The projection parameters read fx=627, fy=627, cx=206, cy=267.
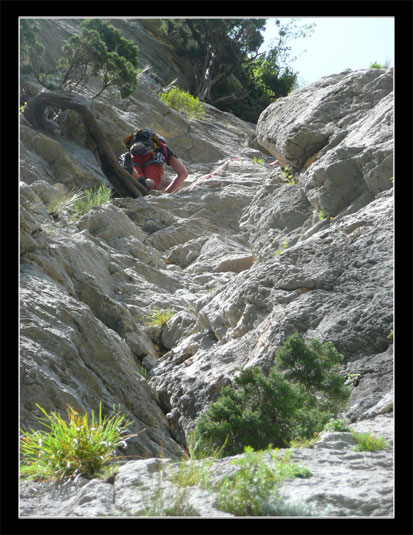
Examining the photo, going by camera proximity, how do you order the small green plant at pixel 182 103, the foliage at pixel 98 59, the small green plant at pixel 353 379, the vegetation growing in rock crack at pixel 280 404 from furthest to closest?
the small green plant at pixel 182 103, the foliage at pixel 98 59, the small green plant at pixel 353 379, the vegetation growing in rock crack at pixel 280 404

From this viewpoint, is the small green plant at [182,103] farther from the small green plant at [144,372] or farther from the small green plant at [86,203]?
the small green plant at [144,372]

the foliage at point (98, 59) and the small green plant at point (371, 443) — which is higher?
the foliage at point (98, 59)

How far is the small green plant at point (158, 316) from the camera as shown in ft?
23.6

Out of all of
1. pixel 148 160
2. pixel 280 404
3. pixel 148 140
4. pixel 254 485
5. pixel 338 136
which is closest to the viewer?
pixel 254 485

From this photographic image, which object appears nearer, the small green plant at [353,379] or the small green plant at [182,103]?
the small green plant at [353,379]

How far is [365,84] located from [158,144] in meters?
5.70

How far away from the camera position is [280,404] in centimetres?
392

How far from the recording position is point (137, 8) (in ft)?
11.5

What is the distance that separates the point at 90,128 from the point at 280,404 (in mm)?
10219

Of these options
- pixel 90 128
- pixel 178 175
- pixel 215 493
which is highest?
pixel 90 128

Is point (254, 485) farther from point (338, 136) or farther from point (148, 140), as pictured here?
point (148, 140)

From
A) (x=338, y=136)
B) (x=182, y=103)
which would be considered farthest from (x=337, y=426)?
(x=182, y=103)

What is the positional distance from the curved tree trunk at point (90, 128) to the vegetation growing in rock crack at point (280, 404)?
859 centimetres

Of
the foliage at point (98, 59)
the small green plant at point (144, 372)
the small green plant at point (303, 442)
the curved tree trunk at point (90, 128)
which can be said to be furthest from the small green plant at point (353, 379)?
the foliage at point (98, 59)
